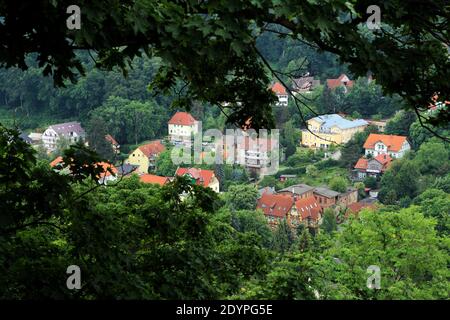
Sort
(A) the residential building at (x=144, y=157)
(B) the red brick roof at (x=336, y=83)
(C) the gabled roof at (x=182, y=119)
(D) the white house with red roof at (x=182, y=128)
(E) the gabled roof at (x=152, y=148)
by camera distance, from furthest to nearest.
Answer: (B) the red brick roof at (x=336, y=83) → (C) the gabled roof at (x=182, y=119) → (D) the white house with red roof at (x=182, y=128) → (E) the gabled roof at (x=152, y=148) → (A) the residential building at (x=144, y=157)

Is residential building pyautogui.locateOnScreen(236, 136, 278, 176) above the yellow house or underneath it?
underneath

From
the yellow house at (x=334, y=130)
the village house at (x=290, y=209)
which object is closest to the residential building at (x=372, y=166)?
the yellow house at (x=334, y=130)

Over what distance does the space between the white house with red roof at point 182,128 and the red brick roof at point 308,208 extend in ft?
39.0

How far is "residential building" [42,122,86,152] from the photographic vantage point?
4211cm

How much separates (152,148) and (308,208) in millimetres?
11624

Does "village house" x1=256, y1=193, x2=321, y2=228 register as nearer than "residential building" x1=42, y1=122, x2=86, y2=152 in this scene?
Yes

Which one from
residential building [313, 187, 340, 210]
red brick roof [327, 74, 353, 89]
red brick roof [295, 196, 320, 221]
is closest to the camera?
red brick roof [295, 196, 320, 221]

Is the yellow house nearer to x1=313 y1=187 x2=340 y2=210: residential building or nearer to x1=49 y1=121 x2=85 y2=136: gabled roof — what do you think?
x1=313 y1=187 x2=340 y2=210: residential building

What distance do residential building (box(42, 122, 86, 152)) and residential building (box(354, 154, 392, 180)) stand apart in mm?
14821

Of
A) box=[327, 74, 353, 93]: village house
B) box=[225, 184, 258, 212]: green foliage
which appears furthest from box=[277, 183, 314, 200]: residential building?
box=[327, 74, 353, 93]: village house

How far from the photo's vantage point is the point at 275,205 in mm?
33031

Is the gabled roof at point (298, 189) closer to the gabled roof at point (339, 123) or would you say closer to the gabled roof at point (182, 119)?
the gabled roof at point (339, 123)

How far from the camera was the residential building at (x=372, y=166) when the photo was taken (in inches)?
1527
